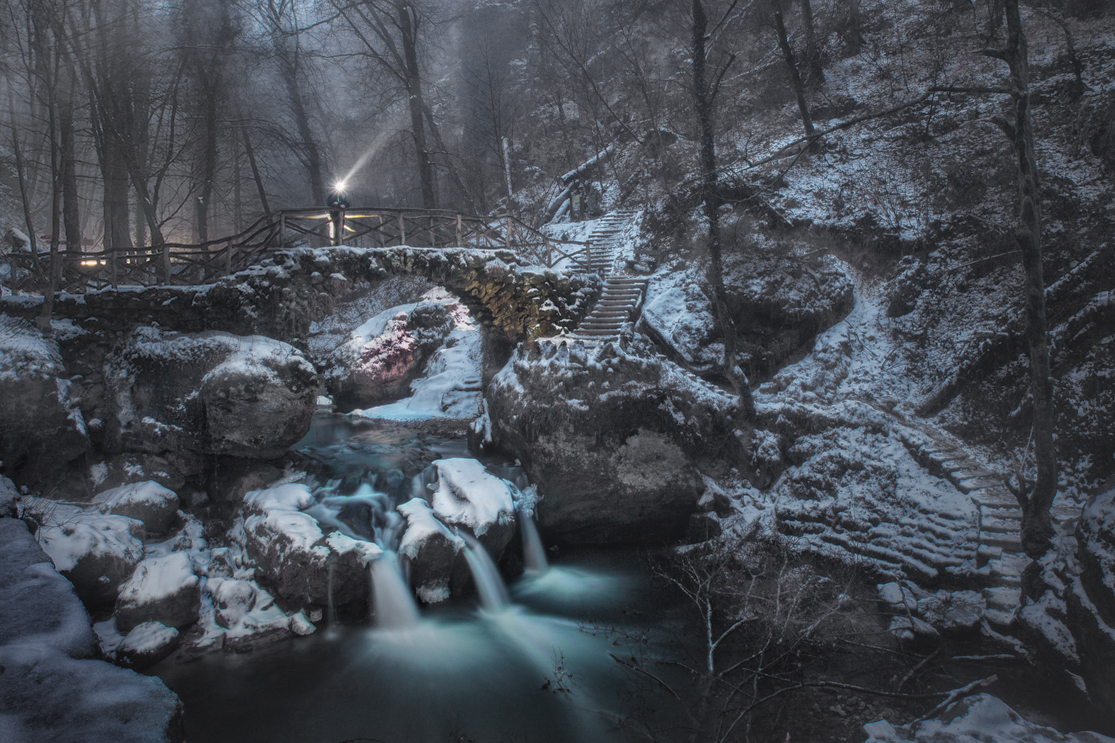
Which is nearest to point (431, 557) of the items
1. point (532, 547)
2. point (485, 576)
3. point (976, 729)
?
point (485, 576)

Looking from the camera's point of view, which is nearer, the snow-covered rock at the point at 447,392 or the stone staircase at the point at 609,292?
the stone staircase at the point at 609,292

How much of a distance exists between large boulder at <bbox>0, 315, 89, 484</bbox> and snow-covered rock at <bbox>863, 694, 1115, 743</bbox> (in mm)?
12311

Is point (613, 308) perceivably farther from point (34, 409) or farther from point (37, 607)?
point (37, 607)

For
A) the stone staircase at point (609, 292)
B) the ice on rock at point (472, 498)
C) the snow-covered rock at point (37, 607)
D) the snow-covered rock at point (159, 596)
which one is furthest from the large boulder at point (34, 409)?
the stone staircase at point (609, 292)

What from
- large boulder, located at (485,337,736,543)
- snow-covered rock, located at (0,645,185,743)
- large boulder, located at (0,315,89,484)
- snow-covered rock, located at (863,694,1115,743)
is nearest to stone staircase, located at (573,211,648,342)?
large boulder, located at (485,337,736,543)

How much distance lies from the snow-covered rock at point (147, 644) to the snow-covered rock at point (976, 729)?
327 inches

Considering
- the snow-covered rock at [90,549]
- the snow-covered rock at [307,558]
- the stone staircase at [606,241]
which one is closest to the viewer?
the snow-covered rock at [90,549]

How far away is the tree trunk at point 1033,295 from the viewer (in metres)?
6.32

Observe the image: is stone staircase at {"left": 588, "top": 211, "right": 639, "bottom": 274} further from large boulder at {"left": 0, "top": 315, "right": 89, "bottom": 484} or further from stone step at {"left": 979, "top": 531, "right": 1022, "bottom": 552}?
large boulder at {"left": 0, "top": 315, "right": 89, "bottom": 484}

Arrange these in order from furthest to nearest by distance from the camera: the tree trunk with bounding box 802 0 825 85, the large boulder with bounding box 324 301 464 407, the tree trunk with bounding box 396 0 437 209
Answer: the large boulder with bounding box 324 301 464 407
the tree trunk with bounding box 802 0 825 85
the tree trunk with bounding box 396 0 437 209

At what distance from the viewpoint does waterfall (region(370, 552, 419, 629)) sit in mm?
7727

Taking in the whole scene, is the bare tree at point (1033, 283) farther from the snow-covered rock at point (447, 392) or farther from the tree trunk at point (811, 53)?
the tree trunk at point (811, 53)

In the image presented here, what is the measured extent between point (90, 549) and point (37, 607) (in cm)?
566

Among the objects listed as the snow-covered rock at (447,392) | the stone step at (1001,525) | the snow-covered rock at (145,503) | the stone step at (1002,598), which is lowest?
the stone step at (1002,598)
